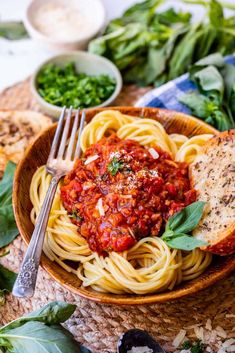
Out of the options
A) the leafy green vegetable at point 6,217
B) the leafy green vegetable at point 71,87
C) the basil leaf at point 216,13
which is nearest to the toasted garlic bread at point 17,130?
the leafy green vegetable at point 71,87

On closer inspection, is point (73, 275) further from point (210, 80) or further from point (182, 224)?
point (210, 80)

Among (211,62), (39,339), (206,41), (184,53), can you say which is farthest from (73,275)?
(206,41)

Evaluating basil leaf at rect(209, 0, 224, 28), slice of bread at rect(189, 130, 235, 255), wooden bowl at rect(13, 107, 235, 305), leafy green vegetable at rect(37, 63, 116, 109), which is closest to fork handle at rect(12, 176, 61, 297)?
wooden bowl at rect(13, 107, 235, 305)

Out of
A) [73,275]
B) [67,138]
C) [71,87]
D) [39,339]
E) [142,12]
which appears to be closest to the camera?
[39,339]

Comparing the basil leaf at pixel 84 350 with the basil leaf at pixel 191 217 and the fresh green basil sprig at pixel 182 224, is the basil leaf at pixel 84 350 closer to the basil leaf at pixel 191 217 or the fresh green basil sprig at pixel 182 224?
the fresh green basil sprig at pixel 182 224

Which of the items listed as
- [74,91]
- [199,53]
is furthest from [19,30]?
[199,53]

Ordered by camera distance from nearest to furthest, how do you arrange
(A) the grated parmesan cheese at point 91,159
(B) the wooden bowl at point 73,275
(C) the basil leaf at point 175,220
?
(B) the wooden bowl at point 73,275, (C) the basil leaf at point 175,220, (A) the grated parmesan cheese at point 91,159

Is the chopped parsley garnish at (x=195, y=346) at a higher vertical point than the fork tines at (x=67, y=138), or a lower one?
lower
